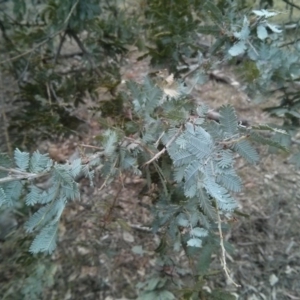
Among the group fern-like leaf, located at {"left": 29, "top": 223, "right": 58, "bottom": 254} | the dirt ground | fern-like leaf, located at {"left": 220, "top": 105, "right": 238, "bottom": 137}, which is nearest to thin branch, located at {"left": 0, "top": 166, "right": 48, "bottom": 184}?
fern-like leaf, located at {"left": 29, "top": 223, "right": 58, "bottom": 254}

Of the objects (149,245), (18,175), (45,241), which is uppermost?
(18,175)

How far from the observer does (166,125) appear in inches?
32.9

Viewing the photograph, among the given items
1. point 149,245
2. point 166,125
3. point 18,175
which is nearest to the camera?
point 18,175

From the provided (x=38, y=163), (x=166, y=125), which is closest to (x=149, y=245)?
(x=166, y=125)

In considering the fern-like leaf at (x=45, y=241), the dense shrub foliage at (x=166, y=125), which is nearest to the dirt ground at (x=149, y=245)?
the dense shrub foliage at (x=166, y=125)

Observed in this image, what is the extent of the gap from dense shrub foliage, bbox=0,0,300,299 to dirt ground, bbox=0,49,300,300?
0.69 feet

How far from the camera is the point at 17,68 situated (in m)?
1.70

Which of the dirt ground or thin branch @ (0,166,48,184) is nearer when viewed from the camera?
thin branch @ (0,166,48,184)

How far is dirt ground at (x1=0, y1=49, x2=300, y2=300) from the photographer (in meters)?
1.37

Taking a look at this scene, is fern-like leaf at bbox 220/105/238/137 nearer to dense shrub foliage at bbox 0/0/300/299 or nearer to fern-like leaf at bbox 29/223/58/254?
dense shrub foliage at bbox 0/0/300/299

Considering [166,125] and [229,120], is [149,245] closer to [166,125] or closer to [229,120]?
[166,125]

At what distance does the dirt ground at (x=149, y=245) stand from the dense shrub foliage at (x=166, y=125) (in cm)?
21

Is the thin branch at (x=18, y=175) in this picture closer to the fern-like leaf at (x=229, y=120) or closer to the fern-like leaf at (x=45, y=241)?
the fern-like leaf at (x=45, y=241)

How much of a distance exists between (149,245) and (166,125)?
77 centimetres
